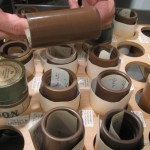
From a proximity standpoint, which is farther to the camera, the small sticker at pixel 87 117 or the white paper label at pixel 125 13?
the white paper label at pixel 125 13

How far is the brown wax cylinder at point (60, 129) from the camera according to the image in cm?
37

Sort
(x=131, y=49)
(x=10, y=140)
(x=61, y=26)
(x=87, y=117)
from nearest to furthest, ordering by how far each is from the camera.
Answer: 1. (x=61, y=26)
2. (x=87, y=117)
3. (x=10, y=140)
4. (x=131, y=49)

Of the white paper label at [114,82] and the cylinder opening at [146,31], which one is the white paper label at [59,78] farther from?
the cylinder opening at [146,31]

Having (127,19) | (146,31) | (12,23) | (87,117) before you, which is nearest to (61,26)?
(12,23)

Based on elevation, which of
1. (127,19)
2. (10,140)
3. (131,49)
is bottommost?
(10,140)

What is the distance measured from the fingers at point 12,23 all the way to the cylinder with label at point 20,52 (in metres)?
0.09

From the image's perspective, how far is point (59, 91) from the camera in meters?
0.45

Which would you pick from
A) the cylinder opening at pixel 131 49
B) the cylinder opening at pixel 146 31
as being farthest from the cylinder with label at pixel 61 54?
the cylinder opening at pixel 146 31

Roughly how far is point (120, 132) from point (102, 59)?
0.17 metres

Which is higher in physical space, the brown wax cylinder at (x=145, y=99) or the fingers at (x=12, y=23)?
the fingers at (x=12, y=23)

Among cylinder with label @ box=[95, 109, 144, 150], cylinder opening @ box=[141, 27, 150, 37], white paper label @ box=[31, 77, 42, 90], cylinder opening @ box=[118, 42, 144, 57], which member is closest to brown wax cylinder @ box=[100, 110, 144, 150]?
cylinder with label @ box=[95, 109, 144, 150]

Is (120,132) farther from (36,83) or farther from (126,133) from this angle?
(36,83)

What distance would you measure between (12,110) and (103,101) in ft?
0.57

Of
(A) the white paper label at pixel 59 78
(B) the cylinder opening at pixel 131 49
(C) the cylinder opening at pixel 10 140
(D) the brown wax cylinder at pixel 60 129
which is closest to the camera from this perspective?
(D) the brown wax cylinder at pixel 60 129
